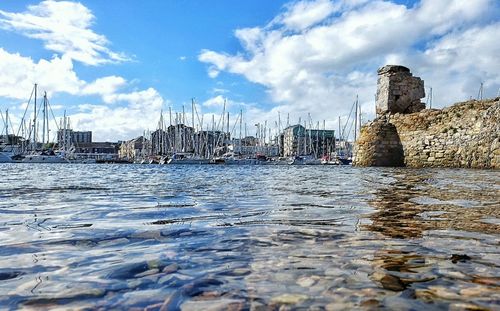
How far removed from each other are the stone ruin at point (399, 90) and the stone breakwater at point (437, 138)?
0.96 m

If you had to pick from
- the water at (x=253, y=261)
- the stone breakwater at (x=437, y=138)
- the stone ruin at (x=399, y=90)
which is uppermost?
the stone ruin at (x=399, y=90)

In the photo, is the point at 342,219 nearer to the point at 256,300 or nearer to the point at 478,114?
the point at 256,300

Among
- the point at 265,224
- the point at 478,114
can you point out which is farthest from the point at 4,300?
the point at 478,114

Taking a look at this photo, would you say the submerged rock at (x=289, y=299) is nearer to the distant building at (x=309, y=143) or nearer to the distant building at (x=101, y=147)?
the distant building at (x=309, y=143)

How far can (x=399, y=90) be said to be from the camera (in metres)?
29.8

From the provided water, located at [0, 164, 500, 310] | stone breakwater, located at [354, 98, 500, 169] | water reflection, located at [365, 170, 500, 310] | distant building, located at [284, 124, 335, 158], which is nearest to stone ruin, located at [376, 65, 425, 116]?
stone breakwater, located at [354, 98, 500, 169]

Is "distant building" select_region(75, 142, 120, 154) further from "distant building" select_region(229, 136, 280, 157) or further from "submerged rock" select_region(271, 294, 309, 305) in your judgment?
"submerged rock" select_region(271, 294, 309, 305)

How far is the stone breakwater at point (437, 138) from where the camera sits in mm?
21250

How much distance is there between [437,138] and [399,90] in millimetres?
5983

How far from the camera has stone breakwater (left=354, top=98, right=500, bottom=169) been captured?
21250 millimetres

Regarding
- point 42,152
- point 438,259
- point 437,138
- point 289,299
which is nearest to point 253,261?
point 289,299

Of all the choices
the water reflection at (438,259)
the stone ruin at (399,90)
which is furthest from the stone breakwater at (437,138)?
the water reflection at (438,259)

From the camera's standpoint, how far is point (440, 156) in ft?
80.8

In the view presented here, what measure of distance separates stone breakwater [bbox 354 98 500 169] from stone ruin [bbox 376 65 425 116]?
3.13 ft
